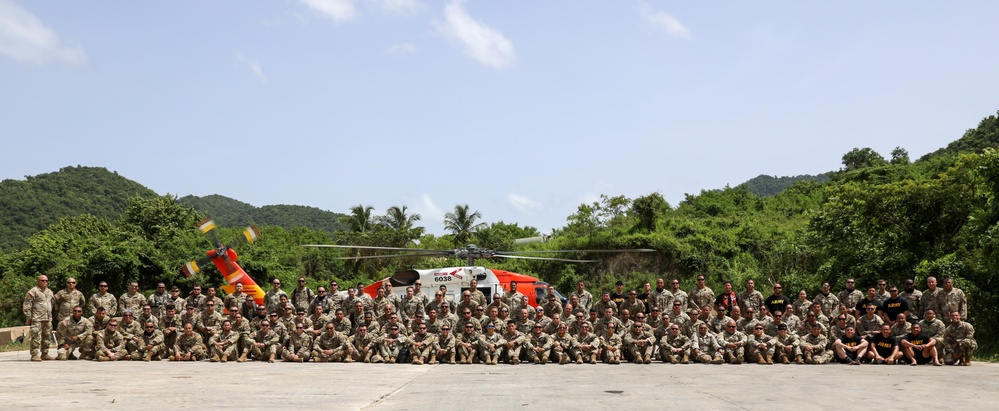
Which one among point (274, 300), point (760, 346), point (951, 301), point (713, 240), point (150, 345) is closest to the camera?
point (951, 301)

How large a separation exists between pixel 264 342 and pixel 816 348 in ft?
32.4

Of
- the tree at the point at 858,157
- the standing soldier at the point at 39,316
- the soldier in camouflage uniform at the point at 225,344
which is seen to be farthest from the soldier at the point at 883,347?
the tree at the point at 858,157

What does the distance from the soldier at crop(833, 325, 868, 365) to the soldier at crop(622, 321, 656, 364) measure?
3176 millimetres

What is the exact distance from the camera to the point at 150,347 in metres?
16.0

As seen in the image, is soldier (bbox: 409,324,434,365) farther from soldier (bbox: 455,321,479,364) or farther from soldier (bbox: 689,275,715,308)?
soldier (bbox: 689,275,715,308)

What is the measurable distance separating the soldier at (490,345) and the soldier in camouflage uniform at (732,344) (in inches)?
155

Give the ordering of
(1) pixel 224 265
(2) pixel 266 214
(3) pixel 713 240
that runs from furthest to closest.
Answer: (2) pixel 266 214, (3) pixel 713 240, (1) pixel 224 265

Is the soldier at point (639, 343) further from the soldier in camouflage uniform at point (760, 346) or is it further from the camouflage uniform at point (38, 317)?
the camouflage uniform at point (38, 317)

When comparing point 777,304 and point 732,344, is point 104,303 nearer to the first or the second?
point 732,344

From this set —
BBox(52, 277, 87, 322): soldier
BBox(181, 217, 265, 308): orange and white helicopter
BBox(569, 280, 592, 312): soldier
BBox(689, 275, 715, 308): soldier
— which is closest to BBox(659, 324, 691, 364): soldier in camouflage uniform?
BBox(689, 275, 715, 308): soldier

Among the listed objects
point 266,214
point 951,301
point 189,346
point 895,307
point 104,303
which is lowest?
point 189,346

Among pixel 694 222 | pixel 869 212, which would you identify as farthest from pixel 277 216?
pixel 869 212

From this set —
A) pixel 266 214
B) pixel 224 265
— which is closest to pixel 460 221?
pixel 224 265

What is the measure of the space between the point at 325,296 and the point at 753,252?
97.0 feet
